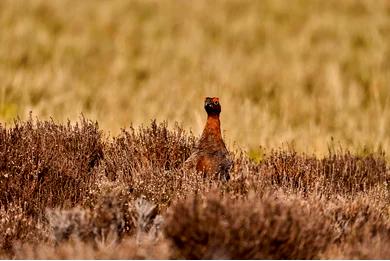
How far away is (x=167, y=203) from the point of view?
5.86 metres

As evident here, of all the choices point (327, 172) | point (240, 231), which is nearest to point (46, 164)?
point (240, 231)

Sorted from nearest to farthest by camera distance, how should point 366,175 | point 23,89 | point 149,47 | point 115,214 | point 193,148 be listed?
1. point 115,214
2. point 193,148
3. point 366,175
4. point 23,89
5. point 149,47

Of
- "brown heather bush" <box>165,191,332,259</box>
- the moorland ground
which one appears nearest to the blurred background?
the moorland ground

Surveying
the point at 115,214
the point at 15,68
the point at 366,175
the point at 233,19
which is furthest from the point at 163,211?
the point at 233,19

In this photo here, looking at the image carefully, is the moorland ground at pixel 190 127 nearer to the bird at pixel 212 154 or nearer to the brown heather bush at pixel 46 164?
the brown heather bush at pixel 46 164

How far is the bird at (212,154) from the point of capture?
6.46m

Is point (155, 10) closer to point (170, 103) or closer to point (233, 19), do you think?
point (233, 19)

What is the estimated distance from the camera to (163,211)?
18.7ft

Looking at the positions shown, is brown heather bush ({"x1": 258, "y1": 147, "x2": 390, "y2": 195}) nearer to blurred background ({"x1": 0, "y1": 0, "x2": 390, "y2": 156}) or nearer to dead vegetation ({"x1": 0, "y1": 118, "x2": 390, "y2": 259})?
dead vegetation ({"x1": 0, "y1": 118, "x2": 390, "y2": 259})

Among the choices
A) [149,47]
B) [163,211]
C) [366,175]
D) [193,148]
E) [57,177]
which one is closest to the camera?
[163,211]

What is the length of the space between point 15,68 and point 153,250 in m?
8.76

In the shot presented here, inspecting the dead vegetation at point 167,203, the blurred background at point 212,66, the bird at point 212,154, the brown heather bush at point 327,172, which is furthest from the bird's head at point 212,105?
the blurred background at point 212,66

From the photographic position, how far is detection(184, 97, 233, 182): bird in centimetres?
646

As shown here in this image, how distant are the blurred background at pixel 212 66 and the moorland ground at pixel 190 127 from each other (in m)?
0.04
